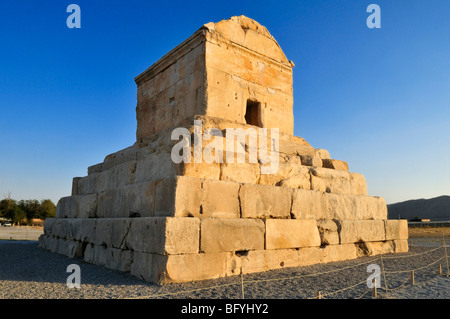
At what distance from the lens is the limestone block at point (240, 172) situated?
18.4 feet

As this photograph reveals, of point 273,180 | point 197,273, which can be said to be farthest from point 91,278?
point 273,180

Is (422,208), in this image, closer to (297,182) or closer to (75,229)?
(297,182)

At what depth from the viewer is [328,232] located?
6605mm

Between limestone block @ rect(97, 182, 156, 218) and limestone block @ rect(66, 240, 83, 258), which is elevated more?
limestone block @ rect(97, 182, 156, 218)

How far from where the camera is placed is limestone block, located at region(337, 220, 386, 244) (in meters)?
6.86

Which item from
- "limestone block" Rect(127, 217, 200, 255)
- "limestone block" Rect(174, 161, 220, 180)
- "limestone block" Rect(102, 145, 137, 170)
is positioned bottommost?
"limestone block" Rect(127, 217, 200, 255)

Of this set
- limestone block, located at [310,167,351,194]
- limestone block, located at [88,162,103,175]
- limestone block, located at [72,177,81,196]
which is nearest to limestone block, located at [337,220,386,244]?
limestone block, located at [310,167,351,194]

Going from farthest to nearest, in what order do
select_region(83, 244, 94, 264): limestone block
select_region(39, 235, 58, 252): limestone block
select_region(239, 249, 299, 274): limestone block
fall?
select_region(39, 235, 58, 252): limestone block < select_region(83, 244, 94, 264): limestone block < select_region(239, 249, 299, 274): limestone block

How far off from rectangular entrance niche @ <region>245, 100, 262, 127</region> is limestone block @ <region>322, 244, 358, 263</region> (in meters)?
2.98

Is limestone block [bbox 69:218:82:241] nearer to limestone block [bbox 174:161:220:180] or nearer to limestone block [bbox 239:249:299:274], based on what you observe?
limestone block [bbox 174:161:220:180]

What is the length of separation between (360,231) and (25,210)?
44677 mm

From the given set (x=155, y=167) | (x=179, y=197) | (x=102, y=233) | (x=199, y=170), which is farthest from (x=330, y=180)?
(x=102, y=233)

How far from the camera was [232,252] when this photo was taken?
5078mm
